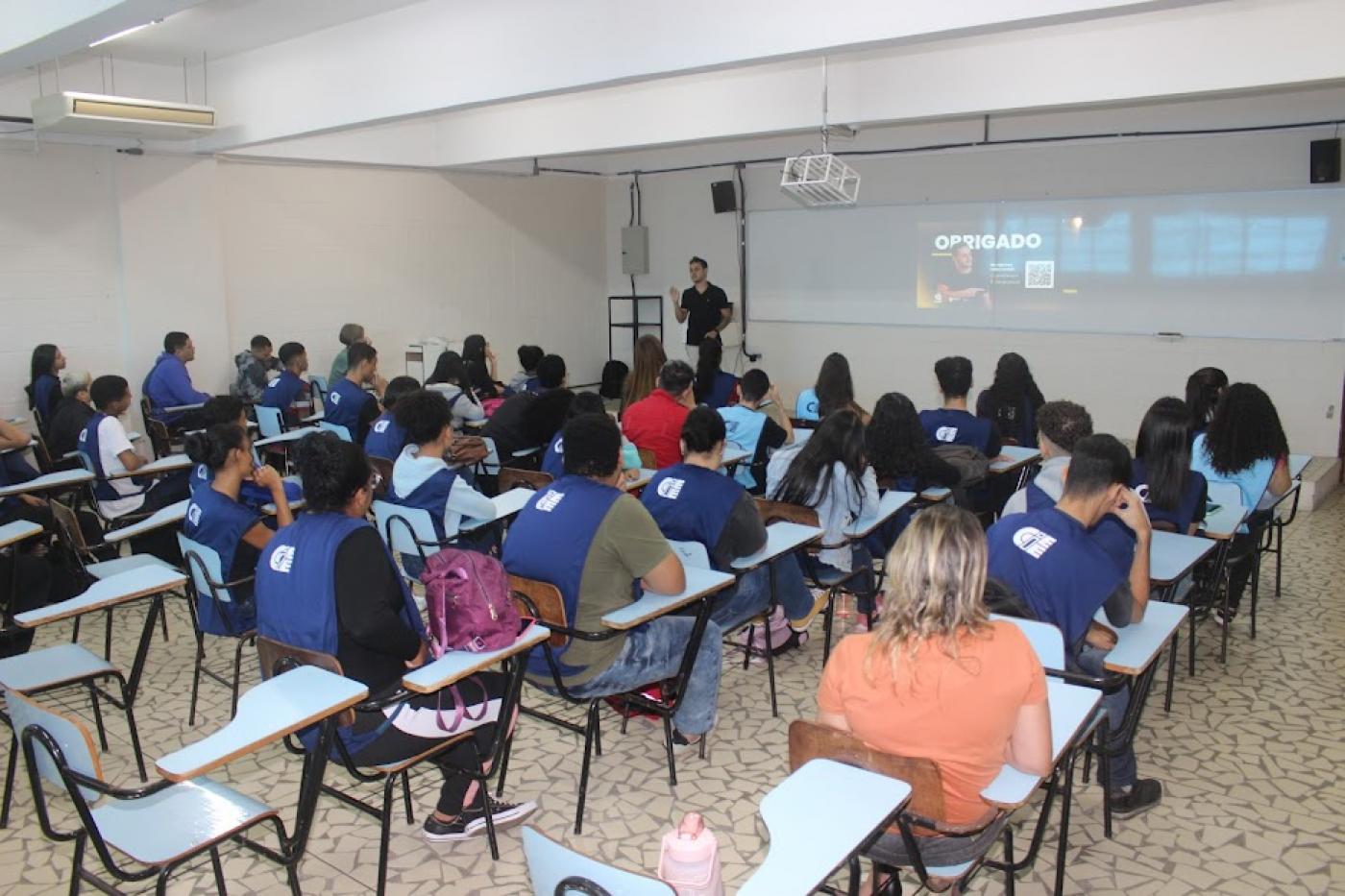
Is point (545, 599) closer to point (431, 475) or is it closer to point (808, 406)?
point (431, 475)

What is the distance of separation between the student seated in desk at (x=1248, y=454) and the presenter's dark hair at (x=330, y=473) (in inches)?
136

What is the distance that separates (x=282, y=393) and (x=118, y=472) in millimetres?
2265

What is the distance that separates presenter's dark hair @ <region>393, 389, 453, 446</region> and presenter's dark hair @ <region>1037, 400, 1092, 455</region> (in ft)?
7.68

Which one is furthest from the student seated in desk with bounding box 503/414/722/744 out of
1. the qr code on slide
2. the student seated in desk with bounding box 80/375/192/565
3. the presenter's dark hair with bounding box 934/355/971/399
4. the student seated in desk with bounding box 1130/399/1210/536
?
the qr code on slide

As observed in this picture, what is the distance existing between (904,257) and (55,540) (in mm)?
7398

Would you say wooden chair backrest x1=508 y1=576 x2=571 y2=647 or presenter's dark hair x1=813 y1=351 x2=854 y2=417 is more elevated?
presenter's dark hair x1=813 y1=351 x2=854 y2=417

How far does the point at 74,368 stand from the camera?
24.9ft

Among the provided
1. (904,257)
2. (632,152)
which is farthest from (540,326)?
(904,257)

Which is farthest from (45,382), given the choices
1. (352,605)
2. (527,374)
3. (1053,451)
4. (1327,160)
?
(1327,160)

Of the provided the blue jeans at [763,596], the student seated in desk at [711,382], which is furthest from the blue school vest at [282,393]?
the blue jeans at [763,596]

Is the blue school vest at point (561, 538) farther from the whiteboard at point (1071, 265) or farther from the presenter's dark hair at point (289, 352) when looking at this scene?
the whiteboard at point (1071, 265)

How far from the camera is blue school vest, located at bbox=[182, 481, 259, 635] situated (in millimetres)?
3557

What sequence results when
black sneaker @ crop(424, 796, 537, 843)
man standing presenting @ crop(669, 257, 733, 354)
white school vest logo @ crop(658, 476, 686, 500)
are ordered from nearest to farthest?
black sneaker @ crop(424, 796, 537, 843), white school vest logo @ crop(658, 476, 686, 500), man standing presenting @ crop(669, 257, 733, 354)

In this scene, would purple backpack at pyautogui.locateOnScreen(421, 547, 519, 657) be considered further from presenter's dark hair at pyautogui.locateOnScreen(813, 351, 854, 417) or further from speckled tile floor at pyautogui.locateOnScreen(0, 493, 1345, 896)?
presenter's dark hair at pyautogui.locateOnScreen(813, 351, 854, 417)
